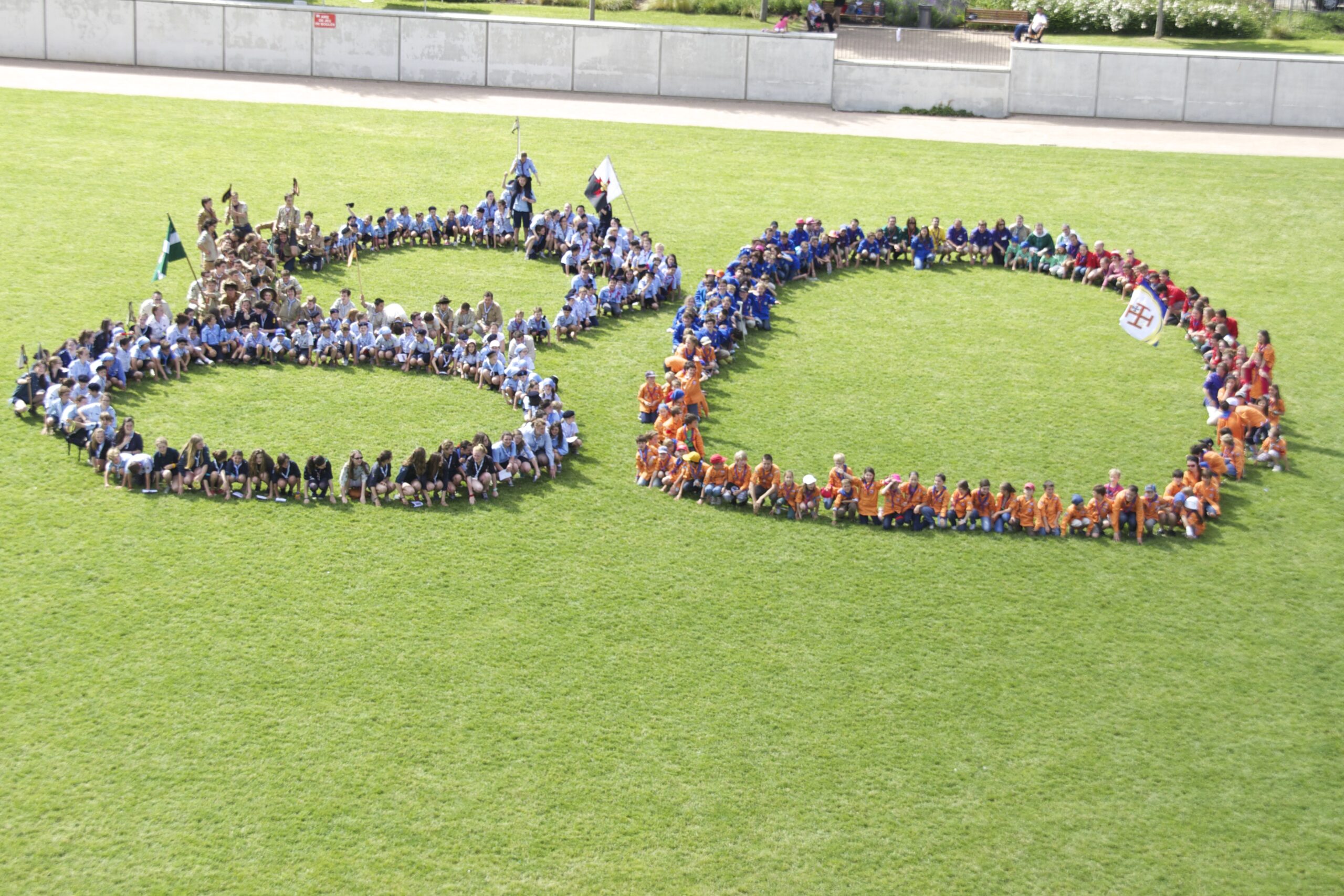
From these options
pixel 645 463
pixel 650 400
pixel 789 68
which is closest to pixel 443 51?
pixel 789 68

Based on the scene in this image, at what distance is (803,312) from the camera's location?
28250 millimetres

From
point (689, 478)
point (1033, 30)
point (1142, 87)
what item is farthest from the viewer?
point (1033, 30)

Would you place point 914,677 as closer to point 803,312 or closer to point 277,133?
point 803,312

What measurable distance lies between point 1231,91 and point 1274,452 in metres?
23.1

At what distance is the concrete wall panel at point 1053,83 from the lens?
41.1 metres

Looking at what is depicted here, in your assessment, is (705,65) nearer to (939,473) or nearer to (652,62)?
(652,62)

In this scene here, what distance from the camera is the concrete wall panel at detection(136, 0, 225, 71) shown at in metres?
41.0

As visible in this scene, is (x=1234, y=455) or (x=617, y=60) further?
(x=617, y=60)

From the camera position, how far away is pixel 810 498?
19672mm

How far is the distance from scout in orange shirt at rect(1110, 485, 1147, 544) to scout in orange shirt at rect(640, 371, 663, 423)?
741 cm

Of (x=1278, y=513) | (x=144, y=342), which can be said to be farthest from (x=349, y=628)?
(x=1278, y=513)

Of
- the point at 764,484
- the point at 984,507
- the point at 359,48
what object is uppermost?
the point at 359,48

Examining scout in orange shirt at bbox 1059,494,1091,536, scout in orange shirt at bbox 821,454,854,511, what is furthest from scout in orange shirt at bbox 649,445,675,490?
scout in orange shirt at bbox 1059,494,1091,536

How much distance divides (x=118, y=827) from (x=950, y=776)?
8469mm
